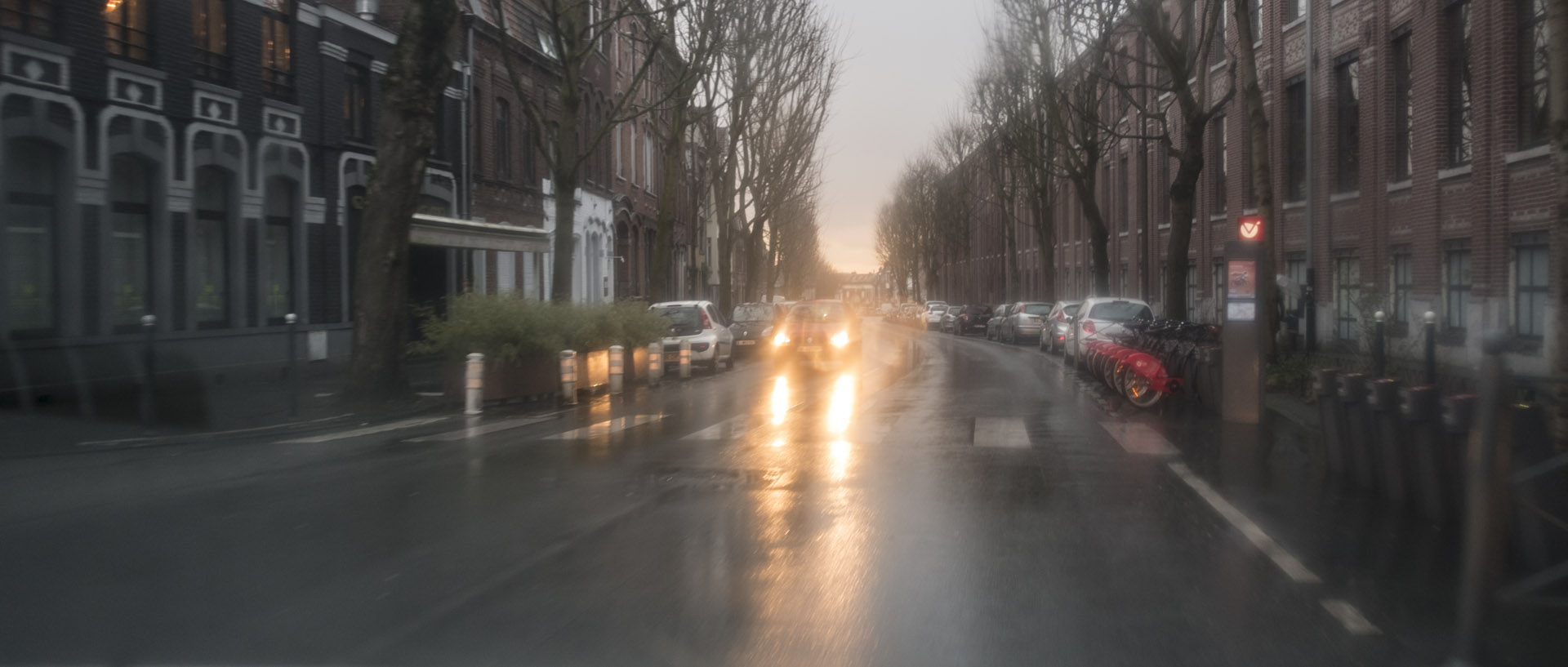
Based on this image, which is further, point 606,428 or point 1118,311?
point 1118,311

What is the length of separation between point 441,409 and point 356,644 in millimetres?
11708

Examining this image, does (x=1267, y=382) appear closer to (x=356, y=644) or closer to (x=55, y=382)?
(x=356, y=644)

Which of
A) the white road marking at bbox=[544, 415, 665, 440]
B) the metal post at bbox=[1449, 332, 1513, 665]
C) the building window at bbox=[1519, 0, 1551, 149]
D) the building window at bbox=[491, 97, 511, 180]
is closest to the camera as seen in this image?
the metal post at bbox=[1449, 332, 1513, 665]

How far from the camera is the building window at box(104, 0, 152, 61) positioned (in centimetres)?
1778

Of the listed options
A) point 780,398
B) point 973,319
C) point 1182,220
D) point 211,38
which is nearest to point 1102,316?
point 1182,220

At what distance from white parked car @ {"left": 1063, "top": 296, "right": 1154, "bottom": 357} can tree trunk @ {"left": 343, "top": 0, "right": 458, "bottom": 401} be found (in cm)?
1416

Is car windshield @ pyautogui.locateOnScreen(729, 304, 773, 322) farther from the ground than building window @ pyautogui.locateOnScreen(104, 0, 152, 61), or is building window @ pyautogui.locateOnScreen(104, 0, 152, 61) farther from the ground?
building window @ pyautogui.locateOnScreen(104, 0, 152, 61)

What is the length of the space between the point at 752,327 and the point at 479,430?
2442 centimetres

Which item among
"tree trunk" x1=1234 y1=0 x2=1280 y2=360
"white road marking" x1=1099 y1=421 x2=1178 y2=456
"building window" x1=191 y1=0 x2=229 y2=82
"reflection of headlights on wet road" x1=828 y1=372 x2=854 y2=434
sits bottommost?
"white road marking" x1=1099 y1=421 x2=1178 y2=456

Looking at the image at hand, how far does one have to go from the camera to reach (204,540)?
7012 millimetres

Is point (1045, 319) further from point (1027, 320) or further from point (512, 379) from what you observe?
point (512, 379)

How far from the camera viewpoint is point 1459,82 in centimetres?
2309

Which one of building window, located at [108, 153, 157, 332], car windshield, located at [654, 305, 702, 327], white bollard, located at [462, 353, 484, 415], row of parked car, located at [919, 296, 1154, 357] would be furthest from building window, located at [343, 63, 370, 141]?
row of parked car, located at [919, 296, 1154, 357]

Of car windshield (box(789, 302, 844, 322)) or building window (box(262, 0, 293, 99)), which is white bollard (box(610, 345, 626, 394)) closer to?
building window (box(262, 0, 293, 99))
